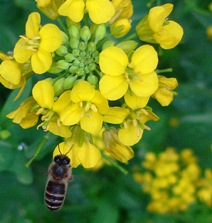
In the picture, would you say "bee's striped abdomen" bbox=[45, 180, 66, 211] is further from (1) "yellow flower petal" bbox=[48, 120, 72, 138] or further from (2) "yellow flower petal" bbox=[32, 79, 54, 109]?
(2) "yellow flower petal" bbox=[32, 79, 54, 109]

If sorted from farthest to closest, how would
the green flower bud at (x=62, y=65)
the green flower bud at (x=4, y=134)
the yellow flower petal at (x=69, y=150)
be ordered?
the green flower bud at (x=4, y=134) < the yellow flower petal at (x=69, y=150) < the green flower bud at (x=62, y=65)

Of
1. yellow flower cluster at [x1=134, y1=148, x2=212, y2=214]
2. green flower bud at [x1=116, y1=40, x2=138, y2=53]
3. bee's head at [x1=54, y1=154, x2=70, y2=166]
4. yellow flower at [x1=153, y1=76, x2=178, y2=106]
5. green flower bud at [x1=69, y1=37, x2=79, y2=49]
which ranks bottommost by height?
yellow flower cluster at [x1=134, y1=148, x2=212, y2=214]

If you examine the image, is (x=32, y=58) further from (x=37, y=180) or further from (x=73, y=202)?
(x=73, y=202)

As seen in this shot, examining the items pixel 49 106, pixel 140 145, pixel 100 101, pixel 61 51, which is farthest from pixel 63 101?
pixel 140 145

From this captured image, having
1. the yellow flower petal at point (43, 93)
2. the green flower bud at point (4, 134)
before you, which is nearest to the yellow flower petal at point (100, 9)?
the yellow flower petal at point (43, 93)

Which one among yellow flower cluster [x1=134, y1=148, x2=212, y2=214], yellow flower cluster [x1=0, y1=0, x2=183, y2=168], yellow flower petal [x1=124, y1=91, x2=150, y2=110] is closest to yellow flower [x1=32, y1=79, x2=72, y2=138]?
yellow flower cluster [x1=0, y1=0, x2=183, y2=168]

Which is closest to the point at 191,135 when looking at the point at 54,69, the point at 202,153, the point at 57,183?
the point at 202,153

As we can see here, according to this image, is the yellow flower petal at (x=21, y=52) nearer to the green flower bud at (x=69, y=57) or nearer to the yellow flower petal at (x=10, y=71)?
the yellow flower petal at (x=10, y=71)
